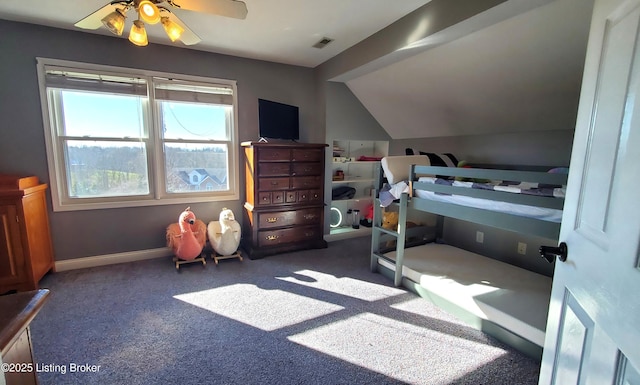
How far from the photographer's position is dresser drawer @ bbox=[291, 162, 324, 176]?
10.8ft

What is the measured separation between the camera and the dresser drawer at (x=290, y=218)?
10.6 feet

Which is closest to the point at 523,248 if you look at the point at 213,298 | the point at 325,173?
the point at 325,173

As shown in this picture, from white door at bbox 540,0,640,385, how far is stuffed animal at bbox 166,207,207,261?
9.52ft

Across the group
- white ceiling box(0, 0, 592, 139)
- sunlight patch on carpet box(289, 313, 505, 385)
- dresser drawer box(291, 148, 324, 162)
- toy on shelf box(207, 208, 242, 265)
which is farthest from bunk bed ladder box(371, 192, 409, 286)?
toy on shelf box(207, 208, 242, 265)

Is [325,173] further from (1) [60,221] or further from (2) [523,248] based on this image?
(1) [60,221]

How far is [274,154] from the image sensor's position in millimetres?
3152

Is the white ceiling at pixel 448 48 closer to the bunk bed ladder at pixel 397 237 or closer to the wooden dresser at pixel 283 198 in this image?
the wooden dresser at pixel 283 198

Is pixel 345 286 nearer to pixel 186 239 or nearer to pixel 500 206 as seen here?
pixel 500 206

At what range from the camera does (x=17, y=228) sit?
7.27 feet

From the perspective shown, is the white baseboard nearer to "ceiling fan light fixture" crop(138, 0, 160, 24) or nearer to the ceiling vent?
"ceiling fan light fixture" crop(138, 0, 160, 24)

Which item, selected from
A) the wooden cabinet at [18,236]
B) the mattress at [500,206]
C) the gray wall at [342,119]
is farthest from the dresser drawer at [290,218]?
the wooden cabinet at [18,236]

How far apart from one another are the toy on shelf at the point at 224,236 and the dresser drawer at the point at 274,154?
0.73 metres

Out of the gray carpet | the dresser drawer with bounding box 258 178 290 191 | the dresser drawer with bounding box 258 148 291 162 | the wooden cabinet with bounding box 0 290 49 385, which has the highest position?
the dresser drawer with bounding box 258 148 291 162

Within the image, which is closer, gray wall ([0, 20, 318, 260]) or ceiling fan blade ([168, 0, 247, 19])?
ceiling fan blade ([168, 0, 247, 19])
